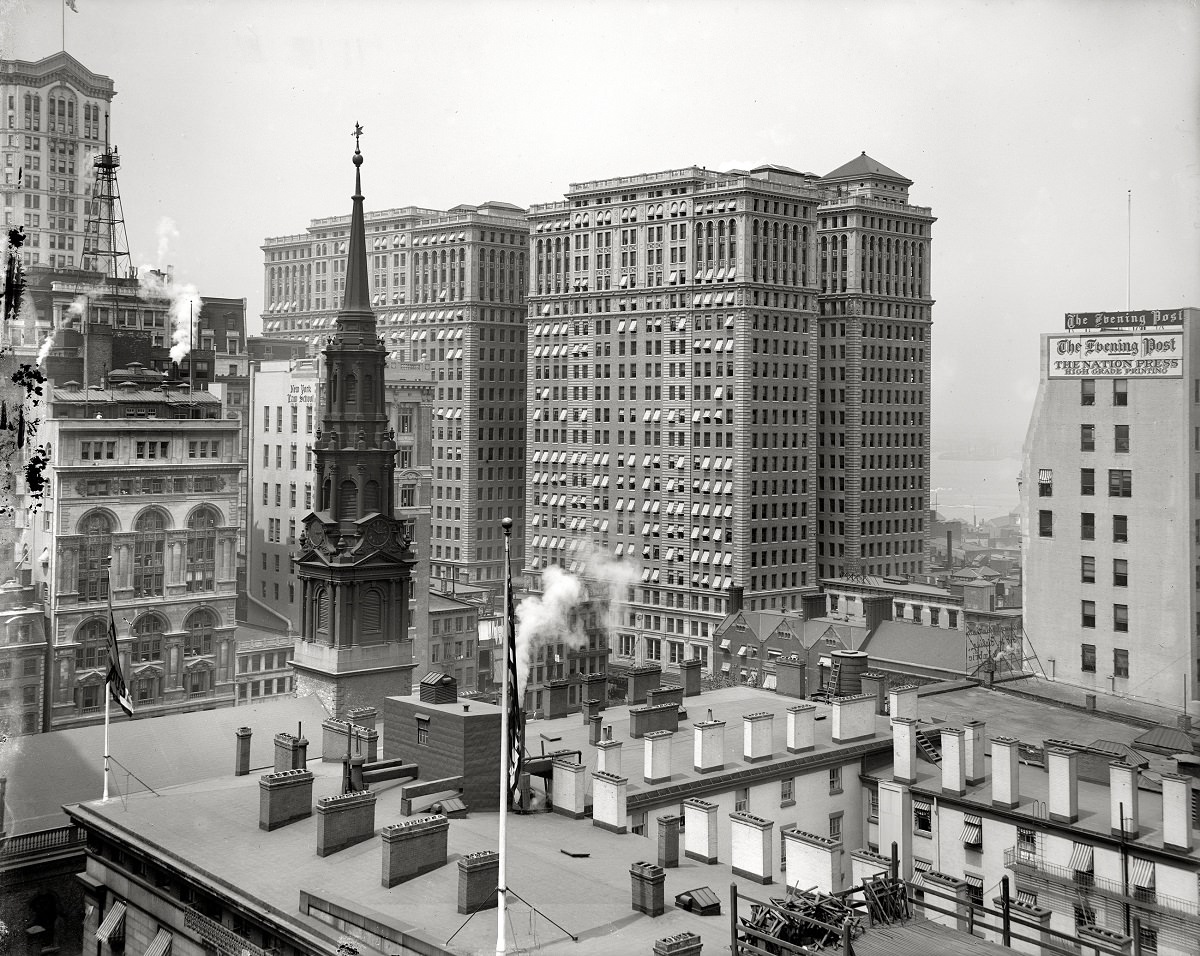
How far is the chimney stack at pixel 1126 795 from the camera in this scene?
3036 centimetres

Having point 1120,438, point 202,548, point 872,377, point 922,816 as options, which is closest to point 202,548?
point 202,548

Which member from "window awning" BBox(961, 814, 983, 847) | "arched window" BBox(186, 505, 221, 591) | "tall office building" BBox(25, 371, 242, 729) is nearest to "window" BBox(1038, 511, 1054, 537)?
"window awning" BBox(961, 814, 983, 847)

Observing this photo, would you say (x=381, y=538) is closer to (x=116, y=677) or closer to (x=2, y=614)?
(x=2, y=614)

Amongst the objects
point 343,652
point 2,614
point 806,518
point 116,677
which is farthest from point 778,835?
point 806,518

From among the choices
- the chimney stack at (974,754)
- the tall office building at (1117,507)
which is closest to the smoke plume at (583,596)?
the tall office building at (1117,507)

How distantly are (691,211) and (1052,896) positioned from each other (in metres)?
98.0

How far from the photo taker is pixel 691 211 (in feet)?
404

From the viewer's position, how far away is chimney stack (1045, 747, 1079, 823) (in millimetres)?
31969

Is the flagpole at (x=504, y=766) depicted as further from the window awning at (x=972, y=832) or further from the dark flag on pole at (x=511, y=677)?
the window awning at (x=972, y=832)

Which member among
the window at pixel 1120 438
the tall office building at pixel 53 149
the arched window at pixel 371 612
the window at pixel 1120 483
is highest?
the tall office building at pixel 53 149

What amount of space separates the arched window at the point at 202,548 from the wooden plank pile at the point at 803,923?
63423 millimetres

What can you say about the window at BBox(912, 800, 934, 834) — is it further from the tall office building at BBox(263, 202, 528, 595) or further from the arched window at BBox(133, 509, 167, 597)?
the tall office building at BBox(263, 202, 528, 595)

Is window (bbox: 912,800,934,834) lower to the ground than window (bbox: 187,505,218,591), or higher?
lower

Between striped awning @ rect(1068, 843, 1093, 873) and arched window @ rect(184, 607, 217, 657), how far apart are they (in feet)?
197
